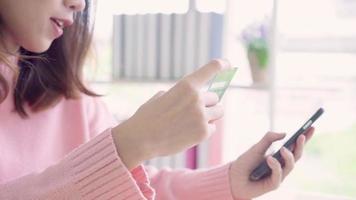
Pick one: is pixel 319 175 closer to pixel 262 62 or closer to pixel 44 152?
pixel 262 62

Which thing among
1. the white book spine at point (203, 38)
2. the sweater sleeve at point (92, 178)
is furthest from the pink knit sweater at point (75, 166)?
the white book spine at point (203, 38)

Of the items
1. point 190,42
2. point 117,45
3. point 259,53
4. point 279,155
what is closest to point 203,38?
point 190,42

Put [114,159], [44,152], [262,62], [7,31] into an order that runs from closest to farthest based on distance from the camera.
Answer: [114,159] < [7,31] < [44,152] < [262,62]

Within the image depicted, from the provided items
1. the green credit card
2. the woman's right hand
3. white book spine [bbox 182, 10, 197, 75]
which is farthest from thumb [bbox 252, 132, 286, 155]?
white book spine [bbox 182, 10, 197, 75]

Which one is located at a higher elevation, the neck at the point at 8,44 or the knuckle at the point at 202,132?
the neck at the point at 8,44

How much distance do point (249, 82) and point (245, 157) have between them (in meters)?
0.69

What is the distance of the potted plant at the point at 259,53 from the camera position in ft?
4.70

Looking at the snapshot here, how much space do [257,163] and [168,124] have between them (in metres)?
0.30

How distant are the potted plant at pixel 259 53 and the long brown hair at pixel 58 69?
0.66 metres

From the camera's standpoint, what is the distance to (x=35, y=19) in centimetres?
70

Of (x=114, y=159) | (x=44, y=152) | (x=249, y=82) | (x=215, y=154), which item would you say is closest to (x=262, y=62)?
(x=249, y=82)

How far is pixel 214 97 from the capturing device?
62cm

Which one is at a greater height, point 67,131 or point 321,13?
point 321,13

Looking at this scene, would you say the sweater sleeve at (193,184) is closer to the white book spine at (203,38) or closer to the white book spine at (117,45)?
the white book spine at (203,38)
